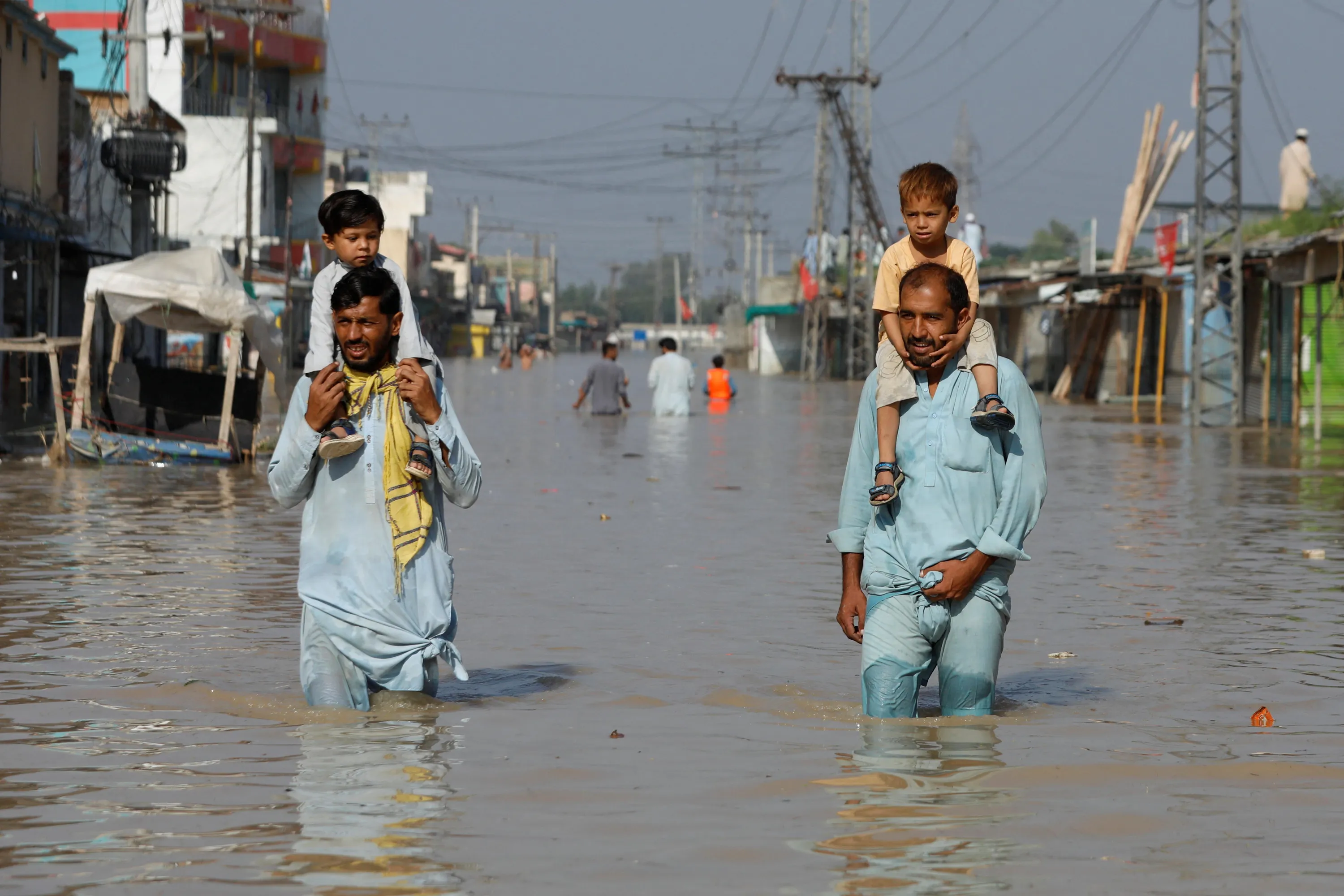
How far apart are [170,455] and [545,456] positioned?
14.3 feet

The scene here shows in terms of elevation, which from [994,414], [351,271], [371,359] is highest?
[351,271]

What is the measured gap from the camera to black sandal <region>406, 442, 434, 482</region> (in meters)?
5.36

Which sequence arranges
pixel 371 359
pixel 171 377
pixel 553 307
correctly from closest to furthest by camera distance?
pixel 371 359 < pixel 171 377 < pixel 553 307

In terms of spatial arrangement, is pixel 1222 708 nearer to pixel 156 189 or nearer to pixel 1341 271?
pixel 1341 271

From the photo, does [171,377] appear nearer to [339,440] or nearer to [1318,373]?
[1318,373]

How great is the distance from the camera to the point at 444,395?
5.56m

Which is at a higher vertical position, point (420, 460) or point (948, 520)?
point (420, 460)

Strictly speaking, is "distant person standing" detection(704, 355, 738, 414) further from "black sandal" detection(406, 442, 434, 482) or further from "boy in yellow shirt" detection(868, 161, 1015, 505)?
"black sandal" detection(406, 442, 434, 482)

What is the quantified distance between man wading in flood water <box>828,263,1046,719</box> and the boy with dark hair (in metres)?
1.39

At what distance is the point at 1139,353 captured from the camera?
33.8 m

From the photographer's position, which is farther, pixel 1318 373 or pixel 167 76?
pixel 167 76

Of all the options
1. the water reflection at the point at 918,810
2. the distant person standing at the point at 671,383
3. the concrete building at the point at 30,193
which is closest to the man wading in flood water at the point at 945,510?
the water reflection at the point at 918,810

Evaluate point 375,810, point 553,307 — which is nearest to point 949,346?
point 375,810

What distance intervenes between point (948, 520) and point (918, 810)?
867mm
